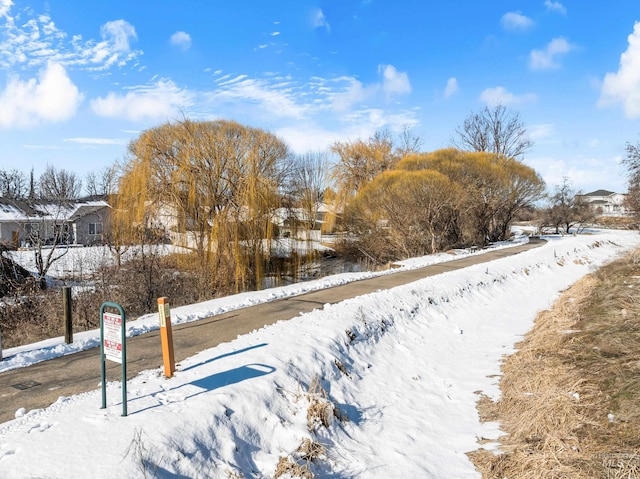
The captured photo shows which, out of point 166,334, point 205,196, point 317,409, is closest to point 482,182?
point 205,196

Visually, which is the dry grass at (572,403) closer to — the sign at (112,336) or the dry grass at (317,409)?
the dry grass at (317,409)

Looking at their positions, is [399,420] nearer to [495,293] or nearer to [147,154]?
[495,293]

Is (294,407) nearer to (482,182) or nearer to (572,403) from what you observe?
(572,403)

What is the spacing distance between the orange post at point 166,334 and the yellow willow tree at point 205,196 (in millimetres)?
12396

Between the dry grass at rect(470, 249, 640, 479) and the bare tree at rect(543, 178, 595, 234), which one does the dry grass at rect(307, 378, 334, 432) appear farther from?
the bare tree at rect(543, 178, 595, 234)

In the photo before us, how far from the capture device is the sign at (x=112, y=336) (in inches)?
158

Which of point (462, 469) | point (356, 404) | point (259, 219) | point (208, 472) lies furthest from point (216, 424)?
point (259, 219)

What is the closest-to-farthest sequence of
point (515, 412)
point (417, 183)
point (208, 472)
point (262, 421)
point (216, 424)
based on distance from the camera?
point (208, 472) → point (216, 424) → point (262, 421) → point (515, 412) → point (417, 183)

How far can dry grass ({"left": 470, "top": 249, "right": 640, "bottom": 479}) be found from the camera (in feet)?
13.1

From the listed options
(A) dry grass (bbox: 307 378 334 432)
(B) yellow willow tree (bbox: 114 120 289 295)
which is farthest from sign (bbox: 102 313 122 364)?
(B) yellow willow tree (bbox: 114 120 289 295)

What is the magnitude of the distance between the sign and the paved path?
118 centimetres

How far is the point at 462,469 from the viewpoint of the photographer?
457 cm

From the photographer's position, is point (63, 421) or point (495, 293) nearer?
point (63, 421)

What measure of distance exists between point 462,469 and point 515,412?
4.82ft
